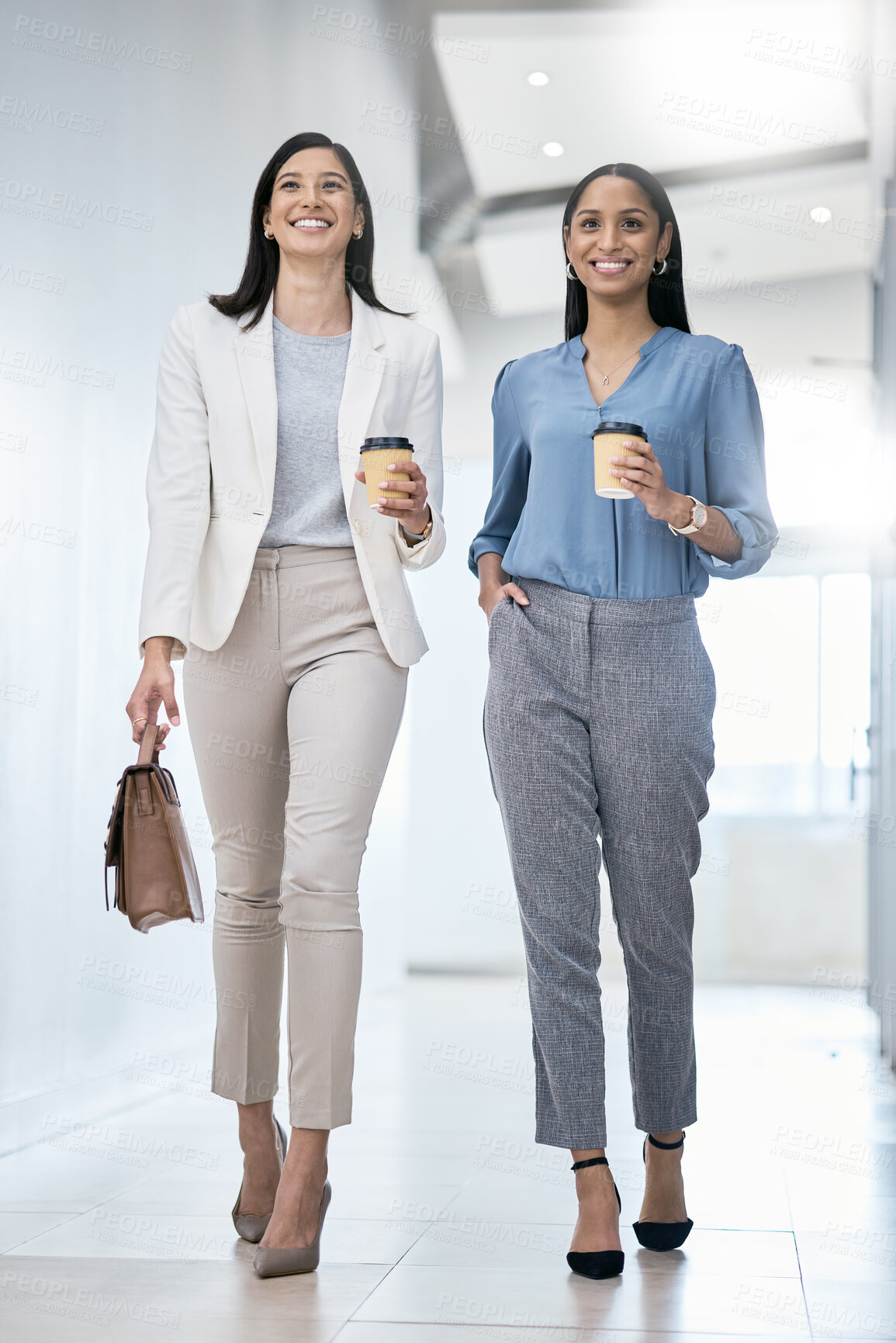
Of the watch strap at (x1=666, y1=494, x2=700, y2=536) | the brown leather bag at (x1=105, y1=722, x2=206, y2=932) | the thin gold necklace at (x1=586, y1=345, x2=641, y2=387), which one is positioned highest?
the thin gold necklace at (x1=586, y1=345, x2=641, y2=387)

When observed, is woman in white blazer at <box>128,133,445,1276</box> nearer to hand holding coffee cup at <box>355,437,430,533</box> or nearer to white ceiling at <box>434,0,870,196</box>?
hand holding coffee cup at <box>355,437,430,533</box>

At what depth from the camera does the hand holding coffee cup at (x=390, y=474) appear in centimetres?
172

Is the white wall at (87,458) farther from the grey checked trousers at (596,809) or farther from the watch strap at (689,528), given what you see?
the watch strap at (689,528)

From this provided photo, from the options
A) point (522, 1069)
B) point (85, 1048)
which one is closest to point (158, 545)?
point (85, 1048)

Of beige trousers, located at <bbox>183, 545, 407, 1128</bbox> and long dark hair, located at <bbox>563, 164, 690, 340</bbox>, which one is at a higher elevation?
long dark hair, located at <bbox>563, 164, 690, 340</bbox>

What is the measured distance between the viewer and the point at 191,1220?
2023mm

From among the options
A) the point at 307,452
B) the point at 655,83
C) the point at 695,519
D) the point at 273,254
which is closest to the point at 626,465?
the point at 695,519

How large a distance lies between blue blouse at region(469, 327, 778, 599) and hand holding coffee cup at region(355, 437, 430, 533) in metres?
0.23

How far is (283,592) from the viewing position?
1898mm

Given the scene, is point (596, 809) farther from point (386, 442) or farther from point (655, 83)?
point (655, 83)

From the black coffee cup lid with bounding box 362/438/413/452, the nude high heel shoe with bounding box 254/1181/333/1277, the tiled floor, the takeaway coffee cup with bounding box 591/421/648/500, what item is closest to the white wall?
the tiled floor

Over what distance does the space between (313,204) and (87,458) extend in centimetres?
118

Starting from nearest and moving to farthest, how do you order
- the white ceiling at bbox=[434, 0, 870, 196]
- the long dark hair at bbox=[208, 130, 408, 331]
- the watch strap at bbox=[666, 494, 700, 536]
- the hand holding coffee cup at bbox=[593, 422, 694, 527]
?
the hand holding coffee cup at bbox=[593, 422, 694, 527] < the watch strap at bbox=[666, 494, 700, 536] < the long dark hair at bbox=[208, 130, 408, 331] < the white ceiling at bbox=[434, 0, 870, 196]

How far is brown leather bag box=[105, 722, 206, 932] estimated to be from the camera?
5.67 ft
